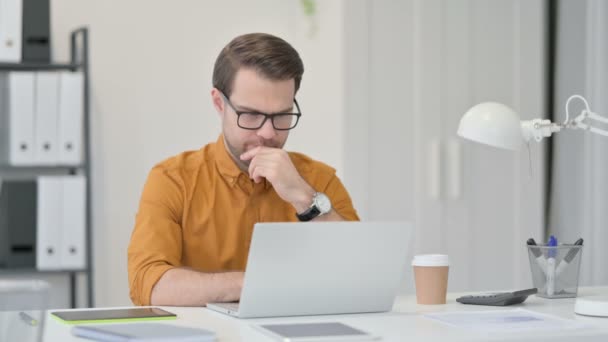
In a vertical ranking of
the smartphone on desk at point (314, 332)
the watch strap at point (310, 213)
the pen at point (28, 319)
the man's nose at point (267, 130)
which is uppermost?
Result: the man's nose at point (267, 130)

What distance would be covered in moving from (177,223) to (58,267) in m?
1.38

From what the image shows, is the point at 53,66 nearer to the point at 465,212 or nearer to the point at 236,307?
the point at 465,212

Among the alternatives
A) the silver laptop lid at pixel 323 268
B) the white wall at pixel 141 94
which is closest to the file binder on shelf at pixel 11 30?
the white wall at pixel 141 94

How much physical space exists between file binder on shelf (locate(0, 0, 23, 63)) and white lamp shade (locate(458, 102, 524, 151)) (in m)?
2.09

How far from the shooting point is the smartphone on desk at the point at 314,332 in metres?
1.41

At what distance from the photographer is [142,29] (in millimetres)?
3795

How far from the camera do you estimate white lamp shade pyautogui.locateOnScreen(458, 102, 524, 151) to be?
193cm

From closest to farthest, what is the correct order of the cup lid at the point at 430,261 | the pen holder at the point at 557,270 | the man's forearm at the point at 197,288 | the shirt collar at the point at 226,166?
the man's forearm at the point at 197,288, the cup lid at the point at 430,261, the pen holder at the point at 557,270, the shirt collar at the point at 226,166

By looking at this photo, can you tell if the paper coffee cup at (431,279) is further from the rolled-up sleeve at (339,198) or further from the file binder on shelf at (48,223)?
the file binder on shelf at (48,223)

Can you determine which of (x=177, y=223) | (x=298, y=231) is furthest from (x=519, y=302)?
(x=177, y=223)

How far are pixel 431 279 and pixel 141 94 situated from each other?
2.14 m

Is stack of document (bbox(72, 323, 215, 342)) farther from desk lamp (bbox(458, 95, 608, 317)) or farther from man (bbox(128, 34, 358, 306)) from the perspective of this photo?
desk lamp (bbox(458, 95, 608, 317))

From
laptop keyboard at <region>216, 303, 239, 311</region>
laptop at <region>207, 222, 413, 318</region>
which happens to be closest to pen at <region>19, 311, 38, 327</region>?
laptop at <region>207, 222, 413, 318</region>

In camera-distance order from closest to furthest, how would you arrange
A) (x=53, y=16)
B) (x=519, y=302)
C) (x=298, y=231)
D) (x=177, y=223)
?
(x=298, y=231)
(x=519, y=302)
(x=177, y=223)
(x=53, y=16)
